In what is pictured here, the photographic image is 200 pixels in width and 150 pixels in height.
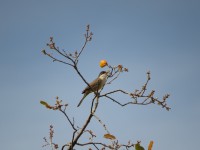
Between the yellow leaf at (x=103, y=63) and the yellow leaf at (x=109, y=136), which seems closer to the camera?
the yellow leaf at (x=109, y=136)

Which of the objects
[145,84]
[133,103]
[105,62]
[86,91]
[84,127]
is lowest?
[84,127]

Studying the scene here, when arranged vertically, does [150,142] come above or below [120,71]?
below

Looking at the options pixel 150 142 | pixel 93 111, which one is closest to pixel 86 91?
pixel 93 111

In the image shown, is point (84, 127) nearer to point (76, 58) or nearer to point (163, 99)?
point (76, 58)

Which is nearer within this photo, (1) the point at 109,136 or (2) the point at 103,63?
(1) the point at 109,136

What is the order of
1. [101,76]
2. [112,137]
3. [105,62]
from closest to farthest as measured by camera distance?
[112,137] < [105,62] < [101,76]

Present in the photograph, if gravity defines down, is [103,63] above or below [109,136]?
above

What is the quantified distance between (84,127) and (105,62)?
7.04 feet

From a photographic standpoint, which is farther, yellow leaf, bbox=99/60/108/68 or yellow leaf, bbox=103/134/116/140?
yellow leaf, bbox=99/60/108/68

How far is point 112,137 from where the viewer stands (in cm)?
384

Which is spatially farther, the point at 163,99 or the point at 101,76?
the point at 101,76

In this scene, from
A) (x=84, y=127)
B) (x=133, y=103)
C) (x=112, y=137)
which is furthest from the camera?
(x=133, y=103)

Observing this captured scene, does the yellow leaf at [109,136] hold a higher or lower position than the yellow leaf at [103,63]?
lower

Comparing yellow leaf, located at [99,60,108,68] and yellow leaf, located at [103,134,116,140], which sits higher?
yellow leaf, located at [99,60,108,68]
